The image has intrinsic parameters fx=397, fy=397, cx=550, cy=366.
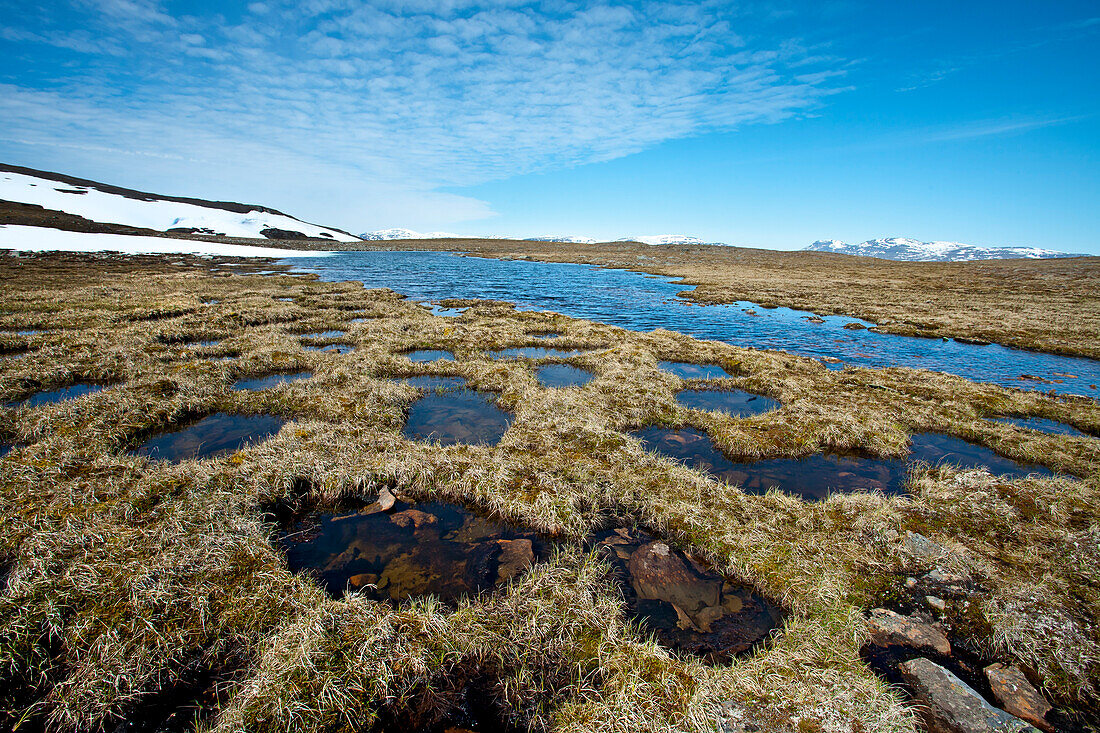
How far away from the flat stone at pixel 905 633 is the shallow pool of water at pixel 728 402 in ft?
28.1

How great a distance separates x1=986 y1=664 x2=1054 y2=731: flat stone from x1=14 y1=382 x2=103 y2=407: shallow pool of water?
77.2ft

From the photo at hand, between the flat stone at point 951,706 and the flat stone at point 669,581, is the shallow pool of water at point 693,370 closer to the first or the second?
the flat stone at point 669,581

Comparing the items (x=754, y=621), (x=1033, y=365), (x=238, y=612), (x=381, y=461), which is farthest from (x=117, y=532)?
(x=1033, y=365)

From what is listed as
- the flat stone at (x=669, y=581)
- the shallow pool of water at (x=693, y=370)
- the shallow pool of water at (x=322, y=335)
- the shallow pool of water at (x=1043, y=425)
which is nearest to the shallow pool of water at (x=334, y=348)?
the shallow pool of water at (x=322, y=335)

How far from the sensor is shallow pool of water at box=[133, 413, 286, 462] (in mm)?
11227

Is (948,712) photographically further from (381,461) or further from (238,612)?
(381,461)

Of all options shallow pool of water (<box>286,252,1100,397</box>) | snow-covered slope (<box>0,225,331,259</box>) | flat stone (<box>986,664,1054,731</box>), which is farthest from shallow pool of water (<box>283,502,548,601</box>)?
snow-covered slope (<box>0,225,331,259</box>)

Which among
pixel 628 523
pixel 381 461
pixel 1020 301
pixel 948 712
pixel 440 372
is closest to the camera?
pixel 948 712

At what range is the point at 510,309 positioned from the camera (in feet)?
117

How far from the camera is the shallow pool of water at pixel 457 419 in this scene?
1293 centimetres

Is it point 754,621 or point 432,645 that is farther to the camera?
point 754,621

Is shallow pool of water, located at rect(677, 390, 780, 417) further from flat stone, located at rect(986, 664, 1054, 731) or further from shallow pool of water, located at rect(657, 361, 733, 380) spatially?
flat stone, located at rect(986, 664, 1054, 731)

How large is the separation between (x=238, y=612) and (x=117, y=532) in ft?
10.7

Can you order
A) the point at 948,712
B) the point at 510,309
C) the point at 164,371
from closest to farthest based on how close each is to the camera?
the point at 948,712, the point at 164,371, the point at 510,309
